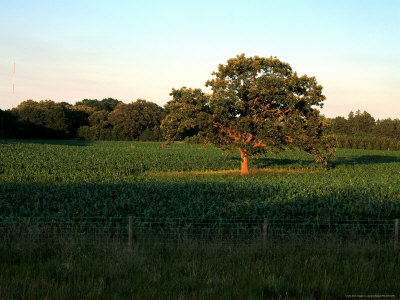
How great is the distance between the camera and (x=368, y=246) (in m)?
8.85

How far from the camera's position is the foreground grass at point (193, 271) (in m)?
5.98

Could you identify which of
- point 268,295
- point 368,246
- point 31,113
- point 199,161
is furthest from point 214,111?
point 31,113

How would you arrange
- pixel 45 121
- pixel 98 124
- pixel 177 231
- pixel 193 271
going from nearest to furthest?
pixel 193 271 < pixel 177 231 < pixel 45 121 < pixel 98 124

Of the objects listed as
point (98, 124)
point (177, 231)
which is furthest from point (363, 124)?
point (177, 231)

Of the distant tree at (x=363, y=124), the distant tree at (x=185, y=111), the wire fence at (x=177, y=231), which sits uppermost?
the distant tree at (x=363, y=124)

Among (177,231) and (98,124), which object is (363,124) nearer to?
Answer: (98,124)

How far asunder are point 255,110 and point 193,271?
24.3m

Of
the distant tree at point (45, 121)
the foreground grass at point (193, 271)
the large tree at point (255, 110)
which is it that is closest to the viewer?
the foreground grass at point (193, 271)

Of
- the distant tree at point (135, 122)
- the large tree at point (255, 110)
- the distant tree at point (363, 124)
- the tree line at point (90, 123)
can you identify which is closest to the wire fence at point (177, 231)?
the large tree at point (255, 110)

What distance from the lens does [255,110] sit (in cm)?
2973

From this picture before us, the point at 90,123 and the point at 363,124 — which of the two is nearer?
the point at 90,123

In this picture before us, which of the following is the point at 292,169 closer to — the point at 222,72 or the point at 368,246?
the point at 222,72

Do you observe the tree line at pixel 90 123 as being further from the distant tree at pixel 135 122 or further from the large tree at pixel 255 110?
the large tree at pixel 255 110

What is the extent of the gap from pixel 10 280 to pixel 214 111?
74.8 ft
